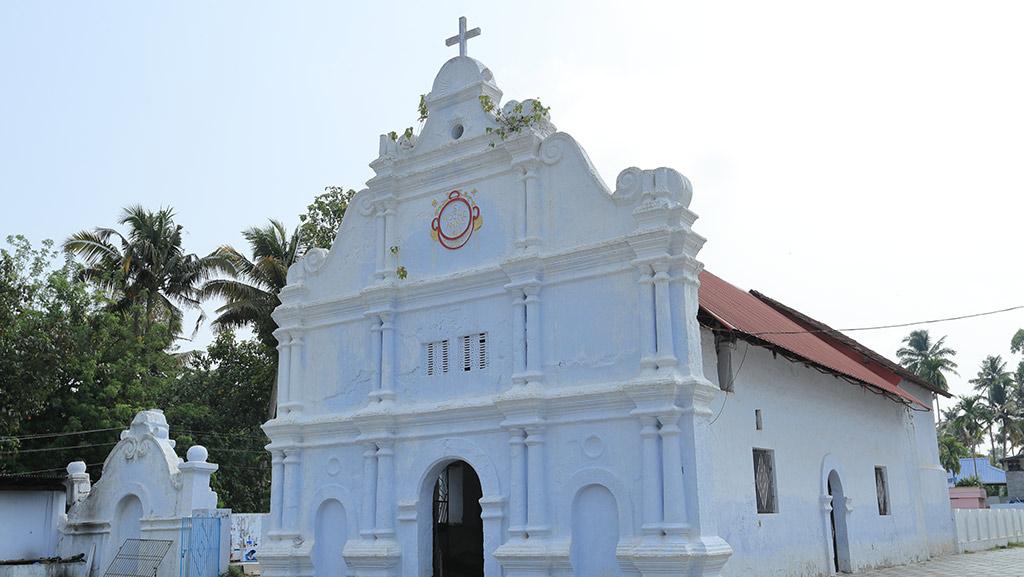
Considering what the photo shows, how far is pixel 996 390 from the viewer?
207 ft

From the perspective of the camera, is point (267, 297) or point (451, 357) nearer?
point (451, 357)

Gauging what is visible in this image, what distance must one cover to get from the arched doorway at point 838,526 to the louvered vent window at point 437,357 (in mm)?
7840

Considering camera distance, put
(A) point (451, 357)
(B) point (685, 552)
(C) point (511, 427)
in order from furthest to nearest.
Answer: (A) point (451, 357) < (C) point (511, 427) < (B) point (685, 552)

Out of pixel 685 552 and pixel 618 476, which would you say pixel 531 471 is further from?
pixel 685 552

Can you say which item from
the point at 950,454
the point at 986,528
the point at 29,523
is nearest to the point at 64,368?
the point at 29,523

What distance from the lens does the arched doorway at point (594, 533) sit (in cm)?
1208

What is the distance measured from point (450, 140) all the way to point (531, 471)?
5580mm

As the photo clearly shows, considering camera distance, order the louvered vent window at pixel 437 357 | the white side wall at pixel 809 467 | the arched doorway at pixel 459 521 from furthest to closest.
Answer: the arched doorway at pixel 459 521
the louvered vent window at pixel 437 357
the white side wall at pixel 809 467

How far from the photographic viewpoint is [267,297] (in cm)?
2700

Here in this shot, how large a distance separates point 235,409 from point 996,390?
5346 centimetres

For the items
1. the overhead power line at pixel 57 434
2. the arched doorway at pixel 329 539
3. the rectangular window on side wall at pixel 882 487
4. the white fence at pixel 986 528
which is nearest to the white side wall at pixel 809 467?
the rectangular window on side wall at pixel 882 487

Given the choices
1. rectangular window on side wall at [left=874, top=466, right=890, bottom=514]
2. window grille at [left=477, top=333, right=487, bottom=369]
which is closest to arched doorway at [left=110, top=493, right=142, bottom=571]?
window grille at [left=477, top=333, right=487, bottom=369]

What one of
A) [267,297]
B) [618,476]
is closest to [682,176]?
[618,476]

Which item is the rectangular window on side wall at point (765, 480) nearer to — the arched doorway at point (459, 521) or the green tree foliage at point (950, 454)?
the arched doorway at point (459, 521)
